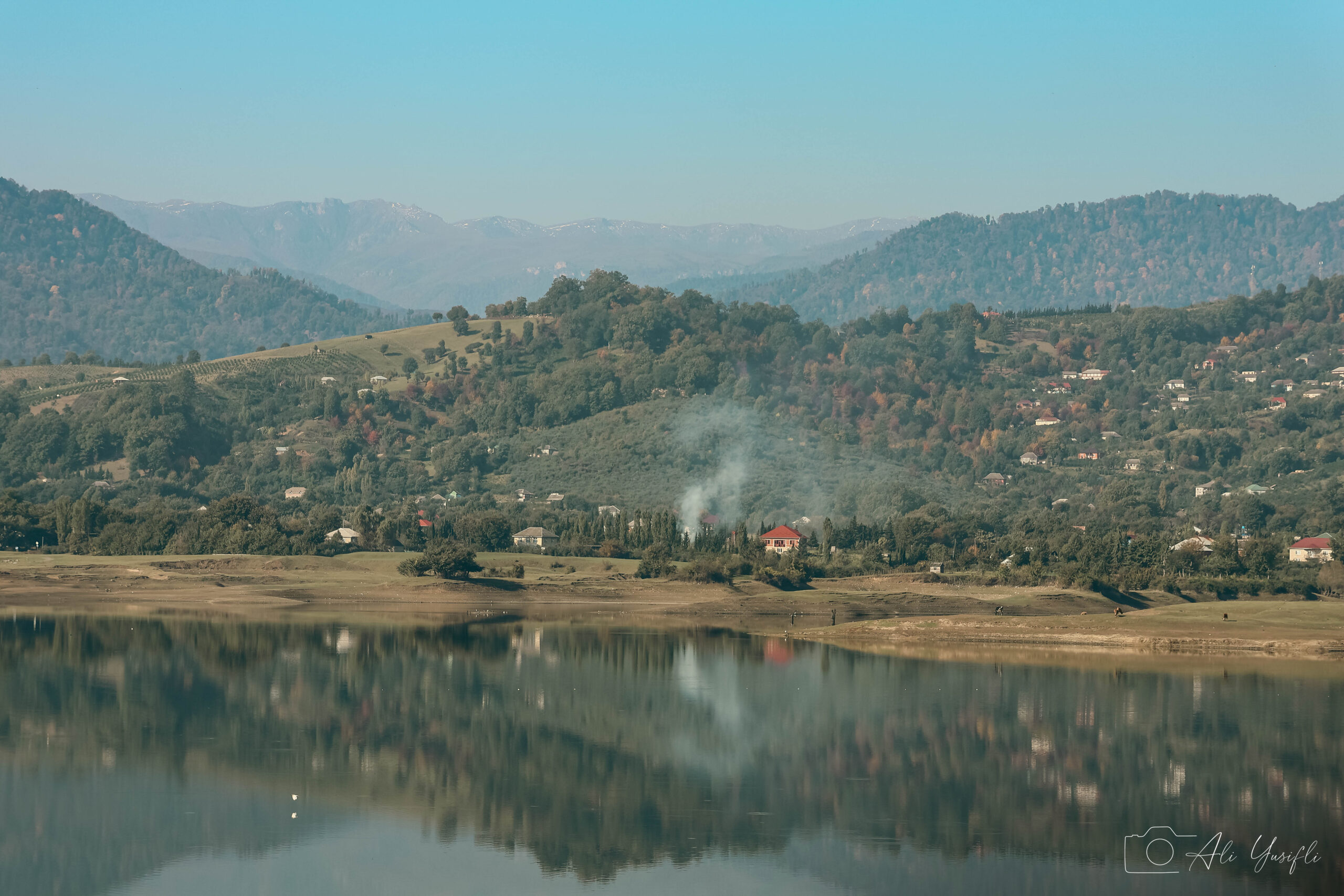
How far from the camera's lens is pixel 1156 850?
129 ft

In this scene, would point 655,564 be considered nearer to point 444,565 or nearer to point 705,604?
point 705,604

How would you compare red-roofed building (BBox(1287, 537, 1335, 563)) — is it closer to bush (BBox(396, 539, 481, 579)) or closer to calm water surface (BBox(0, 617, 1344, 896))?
calm water surface (BBox(0, 617, 1344, 896))

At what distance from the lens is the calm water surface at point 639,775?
37688 millimetres

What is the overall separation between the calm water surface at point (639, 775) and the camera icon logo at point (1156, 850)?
11.4 inches

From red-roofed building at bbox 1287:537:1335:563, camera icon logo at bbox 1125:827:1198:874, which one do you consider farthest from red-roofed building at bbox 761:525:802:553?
camera icon logo at bbox 1125:827:1198:874

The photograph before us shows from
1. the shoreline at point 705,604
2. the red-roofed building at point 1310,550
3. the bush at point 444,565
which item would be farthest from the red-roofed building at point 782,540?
the red-roofed building at point 1310,550

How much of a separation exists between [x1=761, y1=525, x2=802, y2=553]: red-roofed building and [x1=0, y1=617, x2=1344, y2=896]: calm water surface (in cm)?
5780

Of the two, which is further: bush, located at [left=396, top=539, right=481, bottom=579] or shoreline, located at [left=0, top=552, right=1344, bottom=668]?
bush, located at [left=396, top=539, right=481, bottom=579]

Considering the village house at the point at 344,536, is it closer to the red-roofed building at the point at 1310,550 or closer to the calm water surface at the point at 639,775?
the calm water surface at the point at 639,775

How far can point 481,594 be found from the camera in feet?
355

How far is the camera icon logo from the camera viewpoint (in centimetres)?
3766

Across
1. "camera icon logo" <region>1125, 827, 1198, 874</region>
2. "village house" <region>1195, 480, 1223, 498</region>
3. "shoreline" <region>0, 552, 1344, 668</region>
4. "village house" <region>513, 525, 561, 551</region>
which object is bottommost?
"camera icon logo" <region>1125, 827, 1198, 874</region>

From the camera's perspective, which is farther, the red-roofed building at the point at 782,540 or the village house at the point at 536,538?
the village house at the point at 536,538
